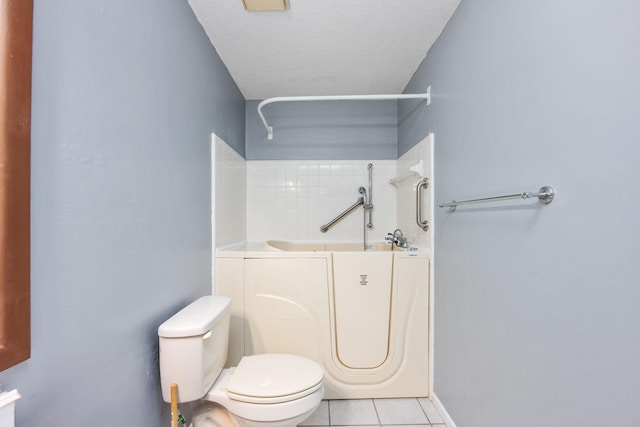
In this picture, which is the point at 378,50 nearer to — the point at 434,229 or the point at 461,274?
the point at 434,229

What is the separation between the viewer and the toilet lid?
1168mm

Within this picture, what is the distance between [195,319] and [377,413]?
1.23 m

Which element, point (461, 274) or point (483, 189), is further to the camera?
point (461, 274)

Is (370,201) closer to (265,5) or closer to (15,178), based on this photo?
(265,5)

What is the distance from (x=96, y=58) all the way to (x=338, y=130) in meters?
2.08

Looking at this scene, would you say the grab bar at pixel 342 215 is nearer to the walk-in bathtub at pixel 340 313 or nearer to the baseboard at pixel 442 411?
the walk-in bathtub at pixel 340 313

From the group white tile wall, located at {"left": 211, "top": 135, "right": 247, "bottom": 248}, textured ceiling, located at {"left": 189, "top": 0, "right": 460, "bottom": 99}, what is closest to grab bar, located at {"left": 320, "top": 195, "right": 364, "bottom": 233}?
white tile wall, located at {"left": 211, "top": 135, "right": 247, "bottom": 248}

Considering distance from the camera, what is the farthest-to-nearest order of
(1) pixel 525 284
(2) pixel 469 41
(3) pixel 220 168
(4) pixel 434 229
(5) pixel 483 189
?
(3) pixel 220 168 < (4) pixel 434 229 < (2) pixel 469 41 < (5) pixel 483 189 < (1) pixel 525 284

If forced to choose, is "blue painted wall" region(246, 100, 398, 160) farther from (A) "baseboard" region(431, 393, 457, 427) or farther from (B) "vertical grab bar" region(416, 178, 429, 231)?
(A) "baseboard" region(431, 393, 457, 427)

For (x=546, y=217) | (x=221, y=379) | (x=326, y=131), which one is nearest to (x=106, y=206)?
(x=221, y=379)

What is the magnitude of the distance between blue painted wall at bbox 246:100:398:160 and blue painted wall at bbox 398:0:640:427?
3.88 ft

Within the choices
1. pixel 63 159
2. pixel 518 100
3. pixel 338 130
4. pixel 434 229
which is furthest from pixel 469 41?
pixel 63 159

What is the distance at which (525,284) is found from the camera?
3.18ft

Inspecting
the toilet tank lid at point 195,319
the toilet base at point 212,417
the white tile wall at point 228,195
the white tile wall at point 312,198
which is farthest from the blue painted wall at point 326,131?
the toilet base at point 212,417
